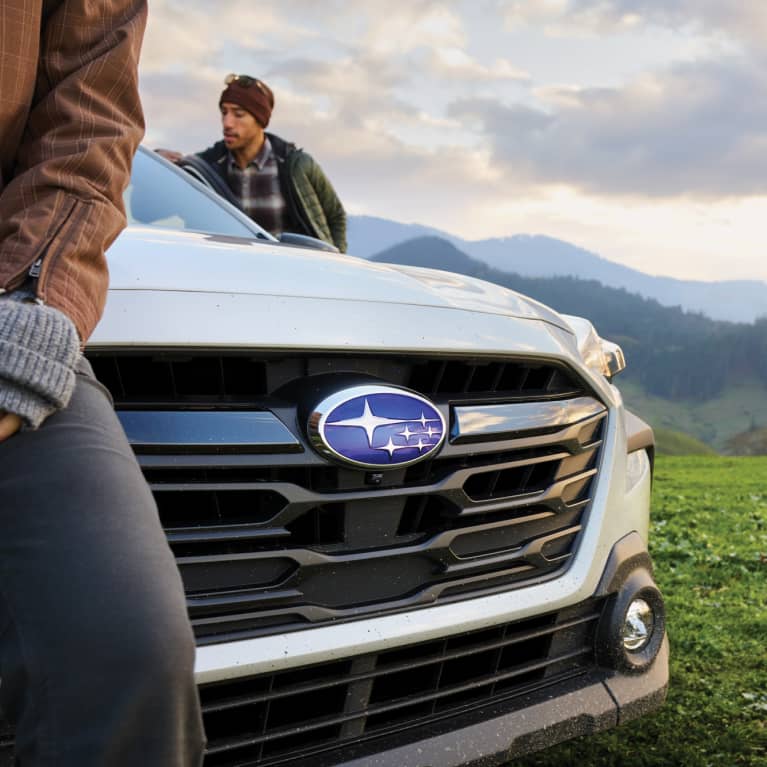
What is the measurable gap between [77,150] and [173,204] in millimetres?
1714

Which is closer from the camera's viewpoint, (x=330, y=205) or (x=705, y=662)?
(x=705, y=662)

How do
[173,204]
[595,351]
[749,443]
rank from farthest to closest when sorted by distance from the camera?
[749,443]
[173,204]
[595,351]

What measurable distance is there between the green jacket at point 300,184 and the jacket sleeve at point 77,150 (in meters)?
4.03

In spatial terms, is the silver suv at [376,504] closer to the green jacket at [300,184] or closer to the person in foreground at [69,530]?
the person in foreground at [69,530]

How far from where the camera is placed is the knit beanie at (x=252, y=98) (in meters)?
5.50

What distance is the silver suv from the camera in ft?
5.39

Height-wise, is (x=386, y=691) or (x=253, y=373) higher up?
(x=253, y=373)

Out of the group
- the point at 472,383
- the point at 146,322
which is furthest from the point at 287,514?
the point at 472,383

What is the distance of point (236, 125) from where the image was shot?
553 centimetres

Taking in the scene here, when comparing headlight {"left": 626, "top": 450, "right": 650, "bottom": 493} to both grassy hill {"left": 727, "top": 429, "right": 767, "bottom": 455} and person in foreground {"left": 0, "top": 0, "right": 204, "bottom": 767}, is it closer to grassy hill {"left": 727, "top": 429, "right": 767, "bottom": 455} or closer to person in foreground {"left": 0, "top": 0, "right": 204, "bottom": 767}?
person in foreground {"left": 0, "top": 0, "right": 204, "bottom": 767}

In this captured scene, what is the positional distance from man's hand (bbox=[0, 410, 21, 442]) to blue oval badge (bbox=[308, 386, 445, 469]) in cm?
66

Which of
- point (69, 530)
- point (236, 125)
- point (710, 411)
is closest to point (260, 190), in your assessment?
point (236, 125)

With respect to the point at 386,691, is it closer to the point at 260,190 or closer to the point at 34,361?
the point at 34,361

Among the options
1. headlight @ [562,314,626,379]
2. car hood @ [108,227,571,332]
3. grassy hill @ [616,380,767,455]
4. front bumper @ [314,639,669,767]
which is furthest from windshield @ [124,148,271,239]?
grassy hill @ [616,380,767,455]
